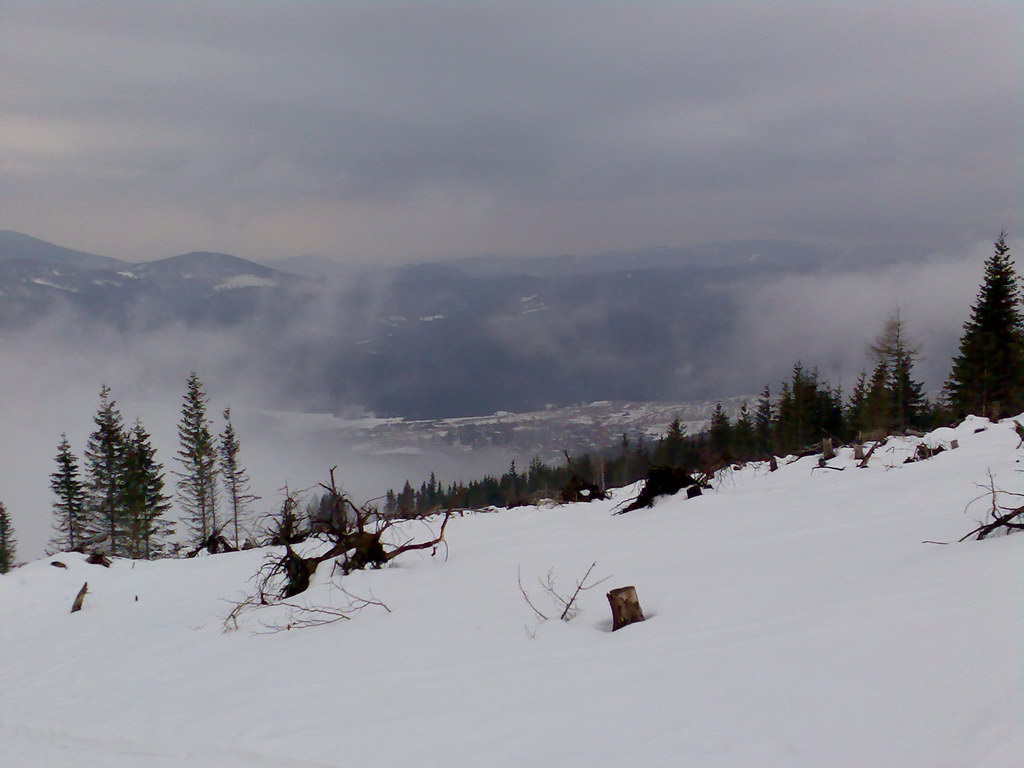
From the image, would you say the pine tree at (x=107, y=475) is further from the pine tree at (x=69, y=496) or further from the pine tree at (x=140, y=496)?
the pine tree at (x=69, y=496)

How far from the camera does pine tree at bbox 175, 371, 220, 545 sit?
55125mm

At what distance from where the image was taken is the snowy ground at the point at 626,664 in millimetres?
2881

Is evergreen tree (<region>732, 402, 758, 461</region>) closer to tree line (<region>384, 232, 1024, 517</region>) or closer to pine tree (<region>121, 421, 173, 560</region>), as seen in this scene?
tree line (<region>384, 232, 1024, 517</region>)

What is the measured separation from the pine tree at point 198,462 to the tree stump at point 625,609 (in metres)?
55.9

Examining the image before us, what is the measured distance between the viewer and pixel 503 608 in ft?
18.2

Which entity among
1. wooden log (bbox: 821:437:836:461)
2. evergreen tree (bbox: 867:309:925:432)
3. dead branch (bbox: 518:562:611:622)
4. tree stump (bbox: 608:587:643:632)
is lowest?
dead branch (bbox: 518:562:611:622)

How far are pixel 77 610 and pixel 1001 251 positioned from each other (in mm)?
44722

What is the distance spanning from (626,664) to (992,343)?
138ft

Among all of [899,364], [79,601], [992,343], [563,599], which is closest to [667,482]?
[563,599]

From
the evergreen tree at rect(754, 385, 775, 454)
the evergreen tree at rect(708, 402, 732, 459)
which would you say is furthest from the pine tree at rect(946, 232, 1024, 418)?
the evergreen tree at rect(708, 402, 732, 459)

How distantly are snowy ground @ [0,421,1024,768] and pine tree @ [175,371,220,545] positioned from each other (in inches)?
2025

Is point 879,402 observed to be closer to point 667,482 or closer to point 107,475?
point 667,482

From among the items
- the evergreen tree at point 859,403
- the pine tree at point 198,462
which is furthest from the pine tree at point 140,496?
the evergreen tree at point 859,403

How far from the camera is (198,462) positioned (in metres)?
55.5
